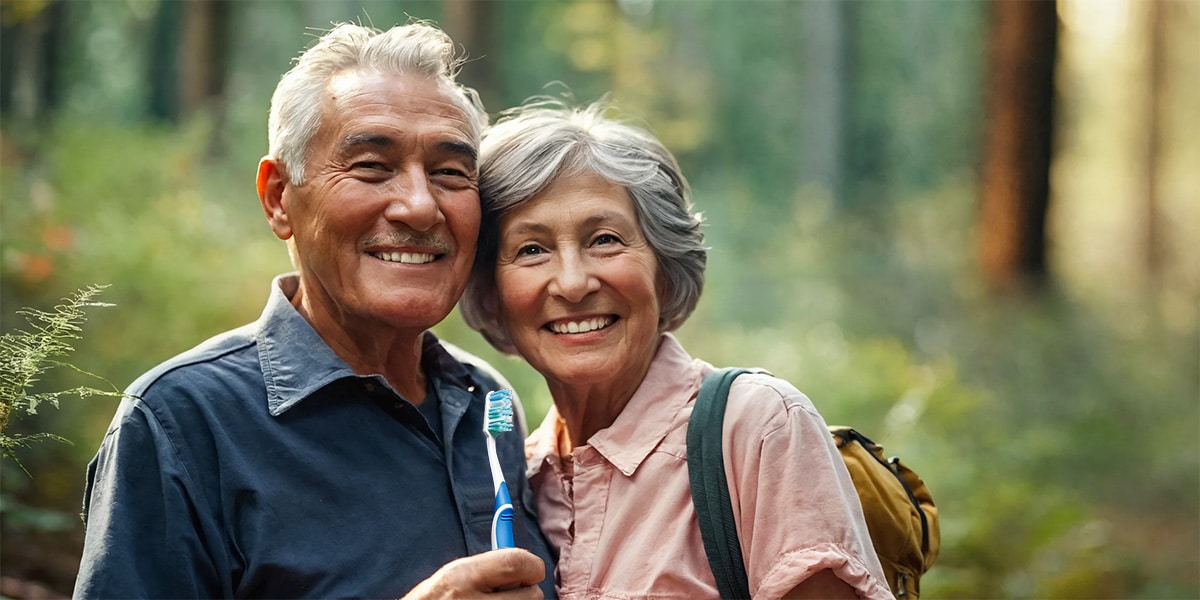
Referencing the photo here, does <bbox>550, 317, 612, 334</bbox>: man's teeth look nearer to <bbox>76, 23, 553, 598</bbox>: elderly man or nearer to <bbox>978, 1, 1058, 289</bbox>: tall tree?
<bbox>76, 23, 553, 598</bbox>: elderly man

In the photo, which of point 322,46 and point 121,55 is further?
point 121,55

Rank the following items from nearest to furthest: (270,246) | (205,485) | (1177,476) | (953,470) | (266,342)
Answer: (205,485), (266,342), (953,470), (270,246), (1177,476)

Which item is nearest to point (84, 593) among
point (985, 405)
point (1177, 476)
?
point (985, 405)

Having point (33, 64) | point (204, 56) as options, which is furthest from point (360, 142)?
point (33, 64)

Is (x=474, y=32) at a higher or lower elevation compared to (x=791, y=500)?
higher

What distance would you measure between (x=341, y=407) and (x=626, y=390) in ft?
2.41

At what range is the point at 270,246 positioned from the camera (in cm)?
807

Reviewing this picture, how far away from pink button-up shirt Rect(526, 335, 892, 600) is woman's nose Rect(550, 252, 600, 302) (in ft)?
1.00

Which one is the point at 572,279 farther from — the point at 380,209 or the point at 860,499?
the point at 860,499

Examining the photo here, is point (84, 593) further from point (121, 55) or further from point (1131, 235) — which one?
point (1131, 235)

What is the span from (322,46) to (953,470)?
5220 mm

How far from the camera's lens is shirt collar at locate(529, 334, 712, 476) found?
98.6 inches

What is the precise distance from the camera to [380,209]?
8.14 feet

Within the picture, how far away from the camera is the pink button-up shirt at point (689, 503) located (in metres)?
2.21
